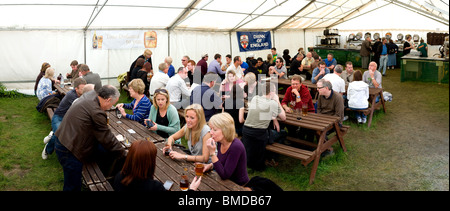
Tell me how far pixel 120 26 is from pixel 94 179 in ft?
→ 25.8

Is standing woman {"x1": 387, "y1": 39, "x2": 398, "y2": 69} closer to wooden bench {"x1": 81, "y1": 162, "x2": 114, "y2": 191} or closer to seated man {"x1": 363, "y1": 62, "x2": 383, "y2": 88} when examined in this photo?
seated man {"x1": 363, "y1": 62, "x2": 383, "y2": 88}

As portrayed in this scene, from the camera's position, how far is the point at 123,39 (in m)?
11.1

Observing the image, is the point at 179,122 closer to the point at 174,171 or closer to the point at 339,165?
the point at 174,171

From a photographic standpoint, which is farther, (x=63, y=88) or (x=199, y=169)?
(x=63, y=88)

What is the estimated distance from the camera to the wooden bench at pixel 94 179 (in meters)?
3.49

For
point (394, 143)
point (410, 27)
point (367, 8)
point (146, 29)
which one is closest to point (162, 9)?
point (146, 29)

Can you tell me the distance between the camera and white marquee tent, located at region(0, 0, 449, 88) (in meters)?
9.25

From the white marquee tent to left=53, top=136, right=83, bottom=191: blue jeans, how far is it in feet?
19.4

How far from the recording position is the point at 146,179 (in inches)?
113

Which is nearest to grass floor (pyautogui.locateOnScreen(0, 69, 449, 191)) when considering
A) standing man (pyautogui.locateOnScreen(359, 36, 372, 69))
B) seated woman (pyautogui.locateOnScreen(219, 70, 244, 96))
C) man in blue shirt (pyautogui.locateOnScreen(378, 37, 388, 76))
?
seated woman (pyautogui.locateOnScreen(219, 70, 244, 96))

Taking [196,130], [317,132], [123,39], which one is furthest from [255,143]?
[123,39]

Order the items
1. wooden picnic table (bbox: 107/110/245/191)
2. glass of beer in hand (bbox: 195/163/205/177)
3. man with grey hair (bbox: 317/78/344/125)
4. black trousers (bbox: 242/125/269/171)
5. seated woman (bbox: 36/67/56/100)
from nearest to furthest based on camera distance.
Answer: wooden picnic table (bbox: 107/110/245/191)
glass of beer in hand (bbox: 195/163/205/177)
black trousers (bbox: 242/125/269/171)
man with grey hair (bbox: 317/78/344/125)
seated woman (bbox: 36/67/56/100)

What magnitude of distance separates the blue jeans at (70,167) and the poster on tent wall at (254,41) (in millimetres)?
11047
